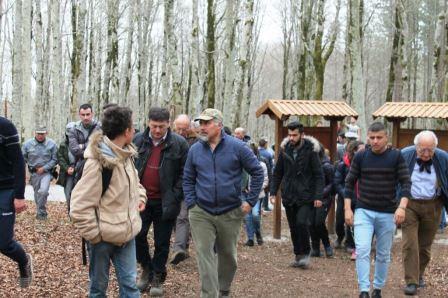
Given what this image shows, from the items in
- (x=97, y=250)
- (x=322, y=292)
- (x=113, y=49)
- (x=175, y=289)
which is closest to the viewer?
(x=97, y=250)

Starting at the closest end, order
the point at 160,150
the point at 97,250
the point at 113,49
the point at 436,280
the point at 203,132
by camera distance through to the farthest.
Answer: the point at 97,250 < the point at 203,132 < the point at 160,150 < the point at 436,280 < the point at 113,49

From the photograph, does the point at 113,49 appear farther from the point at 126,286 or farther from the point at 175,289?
the point at 126,286

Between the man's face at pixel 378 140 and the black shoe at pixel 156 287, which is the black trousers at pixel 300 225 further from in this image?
the black shoe at pixel 156 287

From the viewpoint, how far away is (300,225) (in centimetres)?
880

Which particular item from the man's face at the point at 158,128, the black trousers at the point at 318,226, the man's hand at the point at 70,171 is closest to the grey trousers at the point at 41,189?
the man's hand at the point at 70,171

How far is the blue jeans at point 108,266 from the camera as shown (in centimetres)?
461

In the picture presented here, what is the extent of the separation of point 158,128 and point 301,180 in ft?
10.2

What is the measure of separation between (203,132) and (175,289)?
219 centimetres

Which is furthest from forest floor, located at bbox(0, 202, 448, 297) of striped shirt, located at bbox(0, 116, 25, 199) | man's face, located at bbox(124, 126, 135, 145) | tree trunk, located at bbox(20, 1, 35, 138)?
tree trunk, located at bbox(20, 1, 35, 138)

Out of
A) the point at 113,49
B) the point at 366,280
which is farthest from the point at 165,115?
the point at 113,49

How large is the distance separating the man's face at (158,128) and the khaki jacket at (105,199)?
172 centimetres

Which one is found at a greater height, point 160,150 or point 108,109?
point 108,109

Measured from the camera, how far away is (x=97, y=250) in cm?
459

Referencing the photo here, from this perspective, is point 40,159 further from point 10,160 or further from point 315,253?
point 10,160
